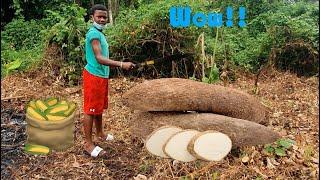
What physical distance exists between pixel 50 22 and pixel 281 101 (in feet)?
17.2

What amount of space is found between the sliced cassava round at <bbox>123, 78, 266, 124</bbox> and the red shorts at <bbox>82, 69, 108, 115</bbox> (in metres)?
0.23

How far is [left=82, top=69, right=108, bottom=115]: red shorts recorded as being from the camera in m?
3.43

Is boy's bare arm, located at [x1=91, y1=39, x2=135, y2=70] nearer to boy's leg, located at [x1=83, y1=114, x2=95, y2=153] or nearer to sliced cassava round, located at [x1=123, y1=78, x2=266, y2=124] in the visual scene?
sliced cassava round, located at [x1=123, y1=78, x2=266, y2=124]

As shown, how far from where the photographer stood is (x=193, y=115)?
3514 mm

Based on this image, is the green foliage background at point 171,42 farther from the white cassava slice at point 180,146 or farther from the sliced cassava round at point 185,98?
the white cassava slice at point 180,146

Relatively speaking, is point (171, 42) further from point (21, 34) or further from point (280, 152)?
point (21, 34)

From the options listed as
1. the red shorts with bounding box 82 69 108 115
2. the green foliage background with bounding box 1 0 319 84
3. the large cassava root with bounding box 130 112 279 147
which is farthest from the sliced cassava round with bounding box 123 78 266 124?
the green foliage background with bounding box 1 0 319 84

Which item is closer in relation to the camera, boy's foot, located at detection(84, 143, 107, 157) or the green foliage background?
boy's foot, located at detection(84, 143, 107, 157)

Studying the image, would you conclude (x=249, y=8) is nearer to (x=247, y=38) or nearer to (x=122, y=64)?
(x=247, y=38)

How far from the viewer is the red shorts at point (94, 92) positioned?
135 inches

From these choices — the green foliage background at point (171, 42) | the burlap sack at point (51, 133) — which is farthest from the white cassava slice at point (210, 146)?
the green foliage background at point (171, 42)

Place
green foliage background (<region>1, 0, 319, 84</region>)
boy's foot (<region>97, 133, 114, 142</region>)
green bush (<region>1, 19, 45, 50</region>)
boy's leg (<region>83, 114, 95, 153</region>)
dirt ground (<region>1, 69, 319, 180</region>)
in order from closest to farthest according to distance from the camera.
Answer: dirt ground (<region>1, 69, 319, 180</region>), boy's leg (<region>83, 114, 95, 153</region>), boy's foot (<region>97, 133, 114, 142</region>), green foliage background (<region>1, 0, 319, 84</region>), green bush (<region>1, 19, 45, 50</region>)

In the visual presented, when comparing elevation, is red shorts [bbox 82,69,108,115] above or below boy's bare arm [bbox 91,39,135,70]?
below

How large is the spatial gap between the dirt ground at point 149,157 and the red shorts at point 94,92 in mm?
397
